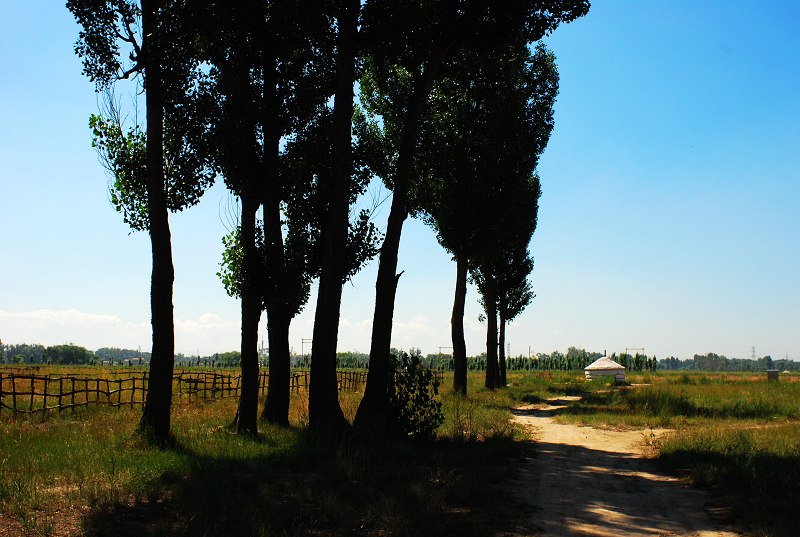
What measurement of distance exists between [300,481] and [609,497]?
456 centimetres

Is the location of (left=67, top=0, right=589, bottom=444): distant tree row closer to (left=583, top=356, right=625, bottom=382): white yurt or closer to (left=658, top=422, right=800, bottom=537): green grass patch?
(left=658, top=422, right=800, bottom=537): green grass patch

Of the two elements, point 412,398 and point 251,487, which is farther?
point 412,398

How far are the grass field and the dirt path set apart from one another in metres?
0.38

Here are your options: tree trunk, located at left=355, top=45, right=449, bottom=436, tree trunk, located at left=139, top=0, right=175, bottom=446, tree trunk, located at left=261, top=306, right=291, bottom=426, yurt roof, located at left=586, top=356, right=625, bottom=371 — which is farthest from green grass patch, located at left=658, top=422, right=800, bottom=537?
yurt roof, located at left=586, top=356, right=625, bottom=371

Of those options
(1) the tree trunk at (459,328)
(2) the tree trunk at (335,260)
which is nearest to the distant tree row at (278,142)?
(2) the tree trunk at (335,260)

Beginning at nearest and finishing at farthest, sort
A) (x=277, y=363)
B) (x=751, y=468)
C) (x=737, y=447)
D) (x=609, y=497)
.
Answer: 1. (x=609, y=497)
2. (x=751, y=468)
3. (x=737, y=447)
4. (x=277, y=363)

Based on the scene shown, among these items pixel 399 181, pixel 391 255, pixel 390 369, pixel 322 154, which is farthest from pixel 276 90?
pixel 390 369

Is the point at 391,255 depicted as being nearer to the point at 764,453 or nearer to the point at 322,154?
the point at 322,154

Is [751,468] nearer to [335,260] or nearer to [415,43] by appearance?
[335,260]

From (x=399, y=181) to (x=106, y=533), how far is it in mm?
10297

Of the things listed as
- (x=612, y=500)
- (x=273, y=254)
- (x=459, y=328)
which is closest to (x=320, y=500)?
(x=612, y=500)

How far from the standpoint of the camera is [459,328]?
101 ft

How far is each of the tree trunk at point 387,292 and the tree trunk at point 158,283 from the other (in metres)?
4.25

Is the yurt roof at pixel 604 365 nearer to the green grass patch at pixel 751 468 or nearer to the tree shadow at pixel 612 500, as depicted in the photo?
the green grass patch at pixel 751 468
